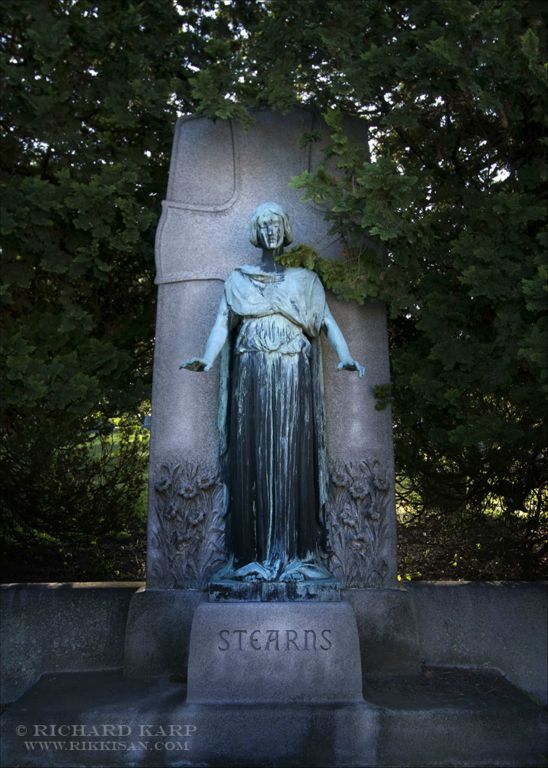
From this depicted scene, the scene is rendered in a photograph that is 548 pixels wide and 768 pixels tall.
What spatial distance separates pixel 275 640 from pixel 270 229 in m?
2.52

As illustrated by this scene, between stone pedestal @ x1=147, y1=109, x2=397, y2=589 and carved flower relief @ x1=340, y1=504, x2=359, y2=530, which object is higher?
stone pedestal @ x1=147, y1=109, x2=397, y2=589

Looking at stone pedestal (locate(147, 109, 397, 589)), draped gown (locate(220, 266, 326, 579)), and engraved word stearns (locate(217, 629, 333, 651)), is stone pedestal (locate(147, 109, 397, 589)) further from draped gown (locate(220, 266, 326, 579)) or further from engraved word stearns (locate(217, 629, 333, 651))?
engraved word stearns (locate(217, 629, 333, 651))

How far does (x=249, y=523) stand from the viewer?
5141 mm

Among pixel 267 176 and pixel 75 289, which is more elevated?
pixel 267 176

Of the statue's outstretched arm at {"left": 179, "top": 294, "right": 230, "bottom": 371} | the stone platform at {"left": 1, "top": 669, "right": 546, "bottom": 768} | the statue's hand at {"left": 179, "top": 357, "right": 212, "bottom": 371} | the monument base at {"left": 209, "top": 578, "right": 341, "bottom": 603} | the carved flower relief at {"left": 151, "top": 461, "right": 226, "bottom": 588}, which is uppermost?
the statue's outstretched arm at {"left": 179, "top": 294, "right": 230, "bottom": 371}

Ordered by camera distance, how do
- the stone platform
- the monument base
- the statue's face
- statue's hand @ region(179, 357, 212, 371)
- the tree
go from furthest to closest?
the tree, the statue's face, statue's hand @ region(179, 357, 212, 371), the monument base, the stone platform

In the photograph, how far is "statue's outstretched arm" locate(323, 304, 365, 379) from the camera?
5.03 meters

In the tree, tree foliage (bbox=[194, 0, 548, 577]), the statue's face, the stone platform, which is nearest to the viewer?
the stone platform

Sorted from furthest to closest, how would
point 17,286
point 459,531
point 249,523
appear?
point 459,531 < point 17,286 < point 249,523

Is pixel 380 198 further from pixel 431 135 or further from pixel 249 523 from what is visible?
pixel 249 523

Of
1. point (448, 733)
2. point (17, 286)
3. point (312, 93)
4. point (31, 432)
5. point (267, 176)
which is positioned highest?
point (312, 93)

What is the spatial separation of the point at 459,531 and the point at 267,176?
13.5 feet

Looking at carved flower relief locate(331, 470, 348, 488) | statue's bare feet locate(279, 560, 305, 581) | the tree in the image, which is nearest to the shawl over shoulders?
carved flower relief locate(331, 470, 348, 488)

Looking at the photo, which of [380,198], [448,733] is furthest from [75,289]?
[448,733]
